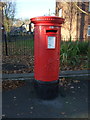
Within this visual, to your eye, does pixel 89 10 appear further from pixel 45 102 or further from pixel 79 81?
pixel 45 102

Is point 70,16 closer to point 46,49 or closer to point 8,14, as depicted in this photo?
point 8,14

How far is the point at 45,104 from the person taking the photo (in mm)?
3408

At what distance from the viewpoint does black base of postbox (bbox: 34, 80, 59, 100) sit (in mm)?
3593

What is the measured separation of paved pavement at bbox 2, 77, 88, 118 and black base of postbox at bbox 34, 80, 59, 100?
0.11 metres

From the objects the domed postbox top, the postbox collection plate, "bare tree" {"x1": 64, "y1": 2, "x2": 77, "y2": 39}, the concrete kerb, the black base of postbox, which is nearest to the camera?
the domed postbox top

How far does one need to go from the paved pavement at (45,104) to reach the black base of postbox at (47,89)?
11 cm

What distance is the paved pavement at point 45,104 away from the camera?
3.03m

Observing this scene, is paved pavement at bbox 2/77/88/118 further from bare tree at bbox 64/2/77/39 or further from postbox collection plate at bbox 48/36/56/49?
bare tree at bbox 64/2/77/39

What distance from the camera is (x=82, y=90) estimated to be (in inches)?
161

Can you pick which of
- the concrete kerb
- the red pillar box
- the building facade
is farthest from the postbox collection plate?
the building facade

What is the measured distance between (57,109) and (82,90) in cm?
116

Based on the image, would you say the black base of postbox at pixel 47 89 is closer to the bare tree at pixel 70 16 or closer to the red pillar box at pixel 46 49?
the red pillar box at pixel 46 49

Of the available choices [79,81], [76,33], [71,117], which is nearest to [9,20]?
[76,33]

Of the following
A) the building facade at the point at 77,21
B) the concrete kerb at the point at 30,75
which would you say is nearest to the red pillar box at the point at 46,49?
the concrete kerb at the point at 30,75
